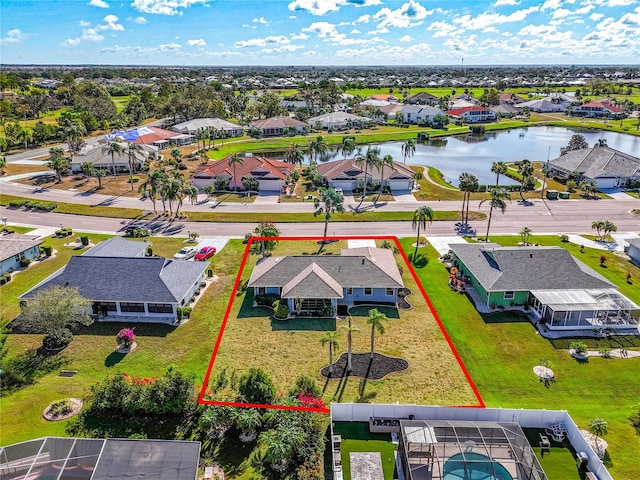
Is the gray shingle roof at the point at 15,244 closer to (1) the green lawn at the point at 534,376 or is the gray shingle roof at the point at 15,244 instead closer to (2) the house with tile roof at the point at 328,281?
(2) the house with tile roof at the point at 328,281

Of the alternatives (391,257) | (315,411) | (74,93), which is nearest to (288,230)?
(391,257)

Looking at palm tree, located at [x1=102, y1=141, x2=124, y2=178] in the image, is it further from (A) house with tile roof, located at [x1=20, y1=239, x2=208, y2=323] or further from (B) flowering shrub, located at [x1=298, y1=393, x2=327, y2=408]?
(B) flowering shrub, located at [x1=298, y1=393, x2=327, y2=408]

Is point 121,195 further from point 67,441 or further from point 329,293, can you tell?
point 67,441

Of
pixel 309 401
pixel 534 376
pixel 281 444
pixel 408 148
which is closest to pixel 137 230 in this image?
pixel 309 401

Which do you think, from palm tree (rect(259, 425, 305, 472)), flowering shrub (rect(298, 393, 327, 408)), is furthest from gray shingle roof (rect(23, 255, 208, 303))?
palm tree (rect(259, 425, 305, 472))

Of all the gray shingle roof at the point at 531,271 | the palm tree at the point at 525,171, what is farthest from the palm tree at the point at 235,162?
the palm tree at the point at 525,171

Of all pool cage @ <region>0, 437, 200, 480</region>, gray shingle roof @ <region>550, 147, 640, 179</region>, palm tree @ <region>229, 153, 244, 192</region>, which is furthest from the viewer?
gray shingle roof @ <region>550, 147, 640, 179</region>
